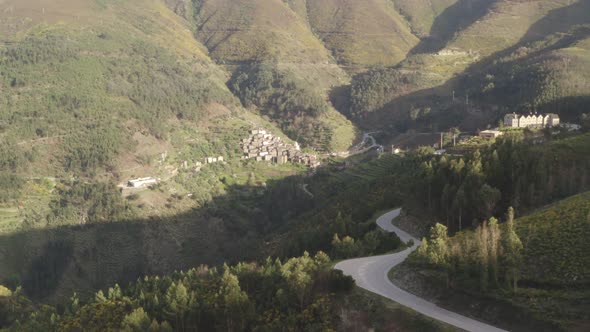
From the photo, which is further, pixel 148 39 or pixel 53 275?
pixel 148 39

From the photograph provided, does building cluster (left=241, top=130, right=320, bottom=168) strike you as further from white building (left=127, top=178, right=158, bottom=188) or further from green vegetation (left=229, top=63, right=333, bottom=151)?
white building (left=127, top=178, right=158, bottom=188)

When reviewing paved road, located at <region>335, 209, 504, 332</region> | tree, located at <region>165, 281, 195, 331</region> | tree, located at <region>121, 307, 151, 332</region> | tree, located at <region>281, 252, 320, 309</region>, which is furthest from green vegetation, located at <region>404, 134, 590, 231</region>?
tree, located at <region>121, 307, 151, 332</region>

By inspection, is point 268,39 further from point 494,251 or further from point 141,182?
point 494,251

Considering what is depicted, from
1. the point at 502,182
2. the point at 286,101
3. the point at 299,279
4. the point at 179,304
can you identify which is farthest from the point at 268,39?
the point at 299,279

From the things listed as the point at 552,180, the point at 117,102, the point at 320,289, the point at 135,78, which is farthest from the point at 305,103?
the point at 320,289

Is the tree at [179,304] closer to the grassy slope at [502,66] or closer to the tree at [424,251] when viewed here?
the tree at [424,251]

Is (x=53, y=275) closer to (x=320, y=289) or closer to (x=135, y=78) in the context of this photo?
(x=320, y=289)
